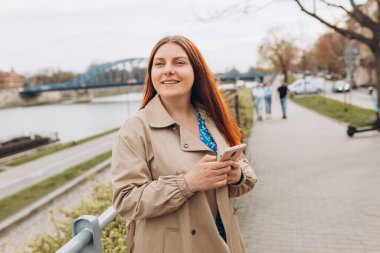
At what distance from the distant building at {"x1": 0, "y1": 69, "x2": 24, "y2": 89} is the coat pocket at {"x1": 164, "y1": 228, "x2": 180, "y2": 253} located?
328ft

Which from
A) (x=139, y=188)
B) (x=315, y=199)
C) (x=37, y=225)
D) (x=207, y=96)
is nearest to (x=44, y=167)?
(x=37, y=225)

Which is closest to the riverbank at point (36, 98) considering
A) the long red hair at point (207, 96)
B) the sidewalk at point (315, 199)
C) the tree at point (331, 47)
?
the tree at point (331, 47)

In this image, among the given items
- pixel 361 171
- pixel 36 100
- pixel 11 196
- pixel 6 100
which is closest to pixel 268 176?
pixel 361 171

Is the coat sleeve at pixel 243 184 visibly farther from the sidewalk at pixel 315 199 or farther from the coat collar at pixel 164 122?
the sidewalk at pixel 315 199

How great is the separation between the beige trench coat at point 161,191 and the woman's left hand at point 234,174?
0.07 m

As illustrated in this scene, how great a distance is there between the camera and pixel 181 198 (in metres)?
1.48

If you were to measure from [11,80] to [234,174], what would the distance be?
10519 centimetres

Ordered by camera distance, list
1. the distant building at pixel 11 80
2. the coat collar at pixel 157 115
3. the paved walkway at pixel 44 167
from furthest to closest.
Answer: the distant building at pixel 11 80, the paved walkway at pixel 44 167, the coat collar at pixel 157 115

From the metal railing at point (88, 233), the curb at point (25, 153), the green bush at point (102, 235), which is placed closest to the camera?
the metal railing at point (88, 233)

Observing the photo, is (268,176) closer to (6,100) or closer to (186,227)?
(186,227)

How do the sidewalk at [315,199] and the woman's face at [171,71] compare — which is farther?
the sidewalk at [315,199]

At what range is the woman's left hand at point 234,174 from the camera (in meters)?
1.70

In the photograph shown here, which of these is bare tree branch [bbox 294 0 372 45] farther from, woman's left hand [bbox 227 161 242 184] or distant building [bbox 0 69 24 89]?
distant building [bbox 0 69 24 89]

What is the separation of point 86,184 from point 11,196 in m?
1.99
